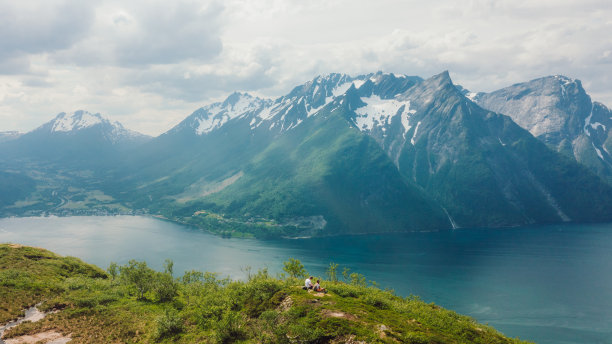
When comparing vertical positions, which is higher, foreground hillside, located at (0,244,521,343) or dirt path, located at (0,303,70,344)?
foreground hillside, located at (0,244,521,343)

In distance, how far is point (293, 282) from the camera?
5481 centimetres

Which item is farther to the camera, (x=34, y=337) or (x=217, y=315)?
(x=217, y=315)

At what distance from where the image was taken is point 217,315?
46656 millimetres

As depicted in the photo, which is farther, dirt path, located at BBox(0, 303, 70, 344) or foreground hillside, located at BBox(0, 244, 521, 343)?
dirt path, located at BBox(0, 303, 70, 344)

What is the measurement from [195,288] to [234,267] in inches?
5161

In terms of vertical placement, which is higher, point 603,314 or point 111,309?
point 111,309

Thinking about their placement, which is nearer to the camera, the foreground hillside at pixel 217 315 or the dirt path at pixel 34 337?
the foreground hillside at pixel 217 315

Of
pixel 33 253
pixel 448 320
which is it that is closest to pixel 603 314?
pixel 448 320

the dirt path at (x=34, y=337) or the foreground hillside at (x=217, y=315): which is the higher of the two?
the foreground hillside at (x=217, y=315)

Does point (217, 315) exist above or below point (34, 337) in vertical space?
above

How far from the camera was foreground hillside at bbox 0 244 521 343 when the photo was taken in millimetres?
36062

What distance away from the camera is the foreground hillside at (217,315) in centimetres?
3606

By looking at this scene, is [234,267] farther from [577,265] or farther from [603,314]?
[577,265]

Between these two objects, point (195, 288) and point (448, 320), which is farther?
point (195, 288)
